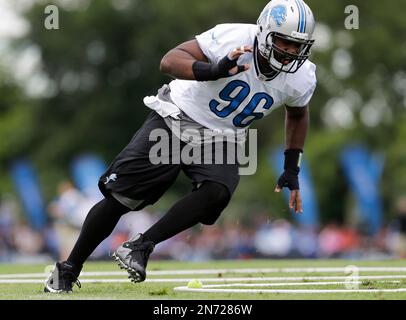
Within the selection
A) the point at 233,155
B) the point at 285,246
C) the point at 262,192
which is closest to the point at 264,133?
the point at 262,192

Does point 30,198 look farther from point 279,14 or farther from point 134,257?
point 279,14

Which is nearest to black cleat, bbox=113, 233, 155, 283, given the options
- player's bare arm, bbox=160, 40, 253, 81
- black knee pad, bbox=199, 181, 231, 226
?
black knee pad, bbox=199, 181, 231, 226

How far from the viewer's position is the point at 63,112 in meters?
51.5

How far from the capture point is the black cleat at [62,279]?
295 inches

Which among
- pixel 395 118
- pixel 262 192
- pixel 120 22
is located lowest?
pixel 262 192

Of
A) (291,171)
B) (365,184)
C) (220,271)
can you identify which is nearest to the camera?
(291,171)

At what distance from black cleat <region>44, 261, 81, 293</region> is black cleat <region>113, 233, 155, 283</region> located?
54 centimetres

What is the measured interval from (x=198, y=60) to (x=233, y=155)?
83cm

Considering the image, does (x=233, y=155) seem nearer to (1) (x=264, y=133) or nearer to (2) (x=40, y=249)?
(2) (x=40, y=249)

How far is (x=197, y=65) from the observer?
714 centimetres

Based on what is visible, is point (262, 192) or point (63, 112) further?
point (63, 112)

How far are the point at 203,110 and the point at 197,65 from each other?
2.03 feet

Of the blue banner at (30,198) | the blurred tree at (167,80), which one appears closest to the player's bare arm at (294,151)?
the blue banner at (30,198)
